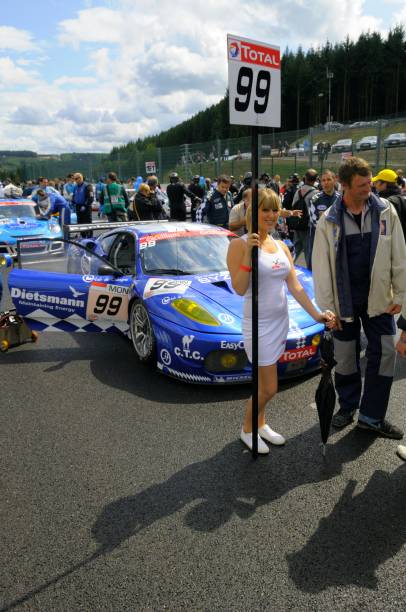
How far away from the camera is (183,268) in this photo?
4977 millimetres

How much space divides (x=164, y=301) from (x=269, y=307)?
4.82 feet

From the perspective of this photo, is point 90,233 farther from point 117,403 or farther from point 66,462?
point 66,462

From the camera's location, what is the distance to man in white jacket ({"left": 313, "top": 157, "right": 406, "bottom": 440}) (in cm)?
311

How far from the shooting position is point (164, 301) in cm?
435

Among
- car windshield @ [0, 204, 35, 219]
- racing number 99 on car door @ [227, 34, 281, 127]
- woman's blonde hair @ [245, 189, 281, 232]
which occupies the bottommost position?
car windshield @ [0, 204, 35, 219]

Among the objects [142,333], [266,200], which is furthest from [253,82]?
[142,333]

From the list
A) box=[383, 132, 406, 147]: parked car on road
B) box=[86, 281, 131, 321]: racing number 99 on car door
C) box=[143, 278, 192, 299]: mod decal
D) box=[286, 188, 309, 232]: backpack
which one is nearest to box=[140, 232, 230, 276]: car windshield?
box=[143, 278, 192, 299]: mod decal

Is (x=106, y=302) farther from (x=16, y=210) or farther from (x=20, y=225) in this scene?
(x=16, y=210)

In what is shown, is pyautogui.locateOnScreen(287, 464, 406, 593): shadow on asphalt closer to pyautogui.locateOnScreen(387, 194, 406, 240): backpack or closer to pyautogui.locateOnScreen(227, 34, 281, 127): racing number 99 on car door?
pyautogui.locateOnScreen(387, 194, 406, 240): backpack

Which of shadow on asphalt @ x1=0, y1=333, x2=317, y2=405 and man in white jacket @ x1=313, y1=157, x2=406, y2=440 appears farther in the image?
shadow on asphalt @ x1=0, y1=333, x2=317, y2=405

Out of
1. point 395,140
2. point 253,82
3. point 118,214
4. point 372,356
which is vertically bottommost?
point 372,356

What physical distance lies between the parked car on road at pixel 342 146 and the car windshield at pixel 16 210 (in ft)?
41.2

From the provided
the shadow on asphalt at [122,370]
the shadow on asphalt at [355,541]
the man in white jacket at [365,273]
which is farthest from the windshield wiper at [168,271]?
the shadow on asphalt at [355,541]

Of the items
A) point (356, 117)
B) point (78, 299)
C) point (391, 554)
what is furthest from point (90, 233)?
point (356, 117)
